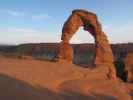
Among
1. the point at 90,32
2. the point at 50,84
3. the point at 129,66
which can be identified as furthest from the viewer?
the point at 129,66

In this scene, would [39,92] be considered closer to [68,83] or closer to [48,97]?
[48,97]

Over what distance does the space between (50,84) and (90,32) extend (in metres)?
14.5

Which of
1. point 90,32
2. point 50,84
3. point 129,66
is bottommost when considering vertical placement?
point 129,66

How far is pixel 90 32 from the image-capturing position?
2845cm

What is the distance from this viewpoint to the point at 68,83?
15742mm

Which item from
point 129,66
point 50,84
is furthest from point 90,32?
point 50,84

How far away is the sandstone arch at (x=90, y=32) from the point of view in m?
26.6

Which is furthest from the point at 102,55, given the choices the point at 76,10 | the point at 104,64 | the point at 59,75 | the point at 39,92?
Answer: the point at 39,92

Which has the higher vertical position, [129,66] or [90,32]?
[90,32]

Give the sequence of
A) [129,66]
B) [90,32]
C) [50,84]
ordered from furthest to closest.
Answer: [129,66]
[90,32]
[50,84]

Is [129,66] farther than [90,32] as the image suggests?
Yes

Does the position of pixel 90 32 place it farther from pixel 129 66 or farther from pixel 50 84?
pixel 50 84

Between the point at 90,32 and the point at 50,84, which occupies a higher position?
the point at 90,32

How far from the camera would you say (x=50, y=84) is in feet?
47.5
